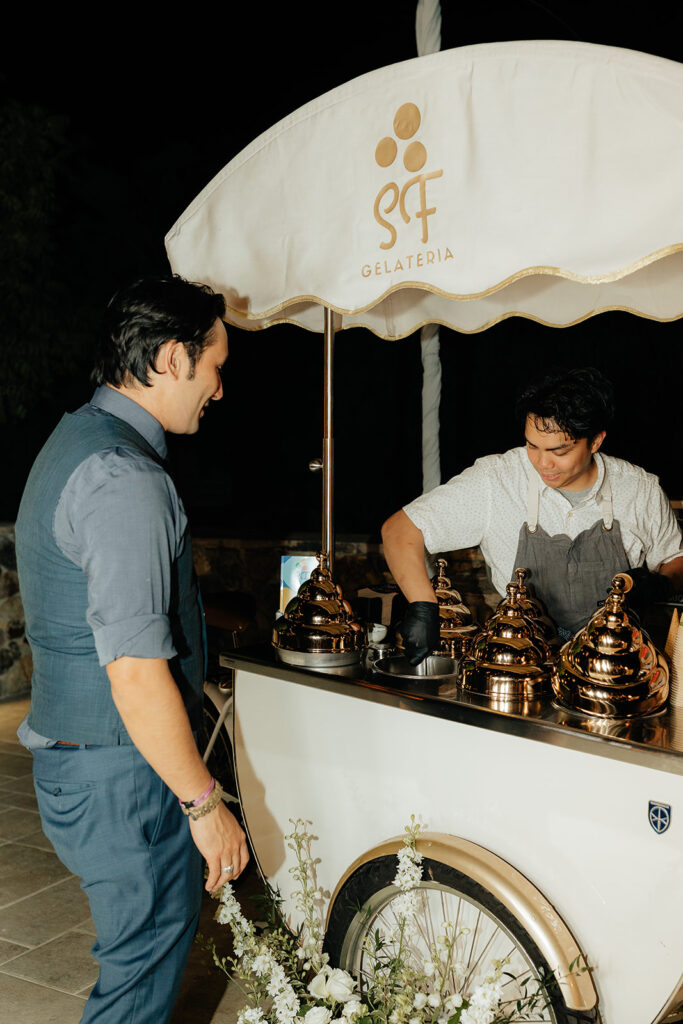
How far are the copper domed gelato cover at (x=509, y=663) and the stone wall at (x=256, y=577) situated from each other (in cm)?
364

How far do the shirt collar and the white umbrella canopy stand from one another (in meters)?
0.73

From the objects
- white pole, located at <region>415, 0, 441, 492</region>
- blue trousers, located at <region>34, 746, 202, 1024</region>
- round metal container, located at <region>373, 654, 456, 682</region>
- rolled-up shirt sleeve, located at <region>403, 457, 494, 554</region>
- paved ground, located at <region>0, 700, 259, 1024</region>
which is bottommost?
paved ground, located at <region>0, 700, 259, 1024</region>

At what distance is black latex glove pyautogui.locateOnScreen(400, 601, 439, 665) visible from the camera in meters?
2.31

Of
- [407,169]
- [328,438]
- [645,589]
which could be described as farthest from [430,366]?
[407,169]

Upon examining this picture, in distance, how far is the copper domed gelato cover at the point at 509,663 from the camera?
201 cm

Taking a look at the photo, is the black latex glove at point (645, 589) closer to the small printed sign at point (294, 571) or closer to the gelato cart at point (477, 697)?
the gelato cart at point (477, 697)

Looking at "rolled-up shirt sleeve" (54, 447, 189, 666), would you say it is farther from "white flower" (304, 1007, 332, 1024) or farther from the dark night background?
the dark night background

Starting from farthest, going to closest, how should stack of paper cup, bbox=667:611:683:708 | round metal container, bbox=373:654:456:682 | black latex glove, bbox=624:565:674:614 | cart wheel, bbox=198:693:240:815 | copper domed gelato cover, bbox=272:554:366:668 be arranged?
1. cart wheel, bbox=198:693:240:815
2. black latex glove, bbox=624:565:674:614
3. copper domed gelato cover, bbox=272:554:366:668
4. round metal container, bbox=373:654:456:682
5. stack of paper cup, bbox=667:611:683:708

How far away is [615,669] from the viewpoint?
6.09 ft

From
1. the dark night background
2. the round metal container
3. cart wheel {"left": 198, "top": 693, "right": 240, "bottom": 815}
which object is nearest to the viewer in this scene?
the round metal container

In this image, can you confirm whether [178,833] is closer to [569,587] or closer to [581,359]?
[569,587]

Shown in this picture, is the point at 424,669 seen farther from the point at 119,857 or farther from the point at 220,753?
the point at 220,753

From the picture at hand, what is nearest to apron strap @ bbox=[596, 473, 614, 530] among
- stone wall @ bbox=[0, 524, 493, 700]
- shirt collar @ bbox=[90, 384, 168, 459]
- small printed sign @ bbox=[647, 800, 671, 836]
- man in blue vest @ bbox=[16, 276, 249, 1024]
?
small printed sign @ bbox=[647, 800, 671, 836]

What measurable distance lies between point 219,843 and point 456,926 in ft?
2.27
